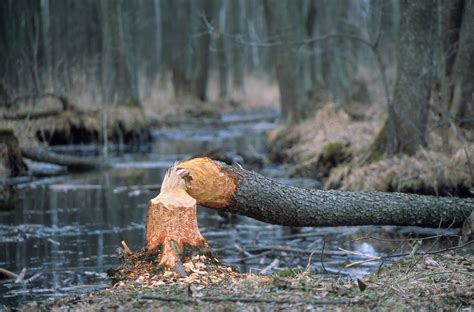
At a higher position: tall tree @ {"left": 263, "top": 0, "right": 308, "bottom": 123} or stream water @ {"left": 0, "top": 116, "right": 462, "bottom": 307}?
tall tree @ {"left": 263, "top": 0, "right": 308, "bottom": 123}

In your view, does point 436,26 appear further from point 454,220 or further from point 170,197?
point 170,197

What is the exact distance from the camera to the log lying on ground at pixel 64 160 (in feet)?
56.9

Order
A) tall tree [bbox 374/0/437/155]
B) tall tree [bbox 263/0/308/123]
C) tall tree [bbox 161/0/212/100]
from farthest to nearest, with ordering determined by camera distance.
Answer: tall tree [bbox 161/0/212/100] < tall tree [bbox 263/0/308/123] < tall tree [bbox 374/0/437/155]

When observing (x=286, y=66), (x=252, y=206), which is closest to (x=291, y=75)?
(x=286, y=66)

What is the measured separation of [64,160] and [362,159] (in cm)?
701

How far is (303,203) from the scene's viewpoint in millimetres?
7801

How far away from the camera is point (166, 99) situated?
3647 cm

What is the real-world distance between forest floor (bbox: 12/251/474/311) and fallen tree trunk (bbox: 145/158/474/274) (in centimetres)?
34

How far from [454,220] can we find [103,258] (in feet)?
13.6

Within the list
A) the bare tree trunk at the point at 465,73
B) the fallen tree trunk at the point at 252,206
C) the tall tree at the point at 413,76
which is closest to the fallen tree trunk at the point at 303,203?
the fallen tree trunk at the point at 252,206

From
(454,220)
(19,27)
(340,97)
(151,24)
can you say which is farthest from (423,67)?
(151,24)

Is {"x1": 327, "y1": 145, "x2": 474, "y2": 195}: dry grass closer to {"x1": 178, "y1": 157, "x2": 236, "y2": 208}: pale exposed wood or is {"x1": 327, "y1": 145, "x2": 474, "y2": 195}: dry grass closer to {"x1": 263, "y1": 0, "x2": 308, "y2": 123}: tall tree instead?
{"x1": 178, "y1": 157, "x2": 236, "y2": 208}: pale exposed wood

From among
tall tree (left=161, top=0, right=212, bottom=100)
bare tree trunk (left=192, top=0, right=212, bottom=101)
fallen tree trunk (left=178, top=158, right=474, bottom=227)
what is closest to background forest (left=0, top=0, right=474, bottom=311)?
fallen tree trunk (left=178, top=158, right=474, bottom=227)

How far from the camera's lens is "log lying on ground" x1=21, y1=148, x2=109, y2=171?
17.4 m
